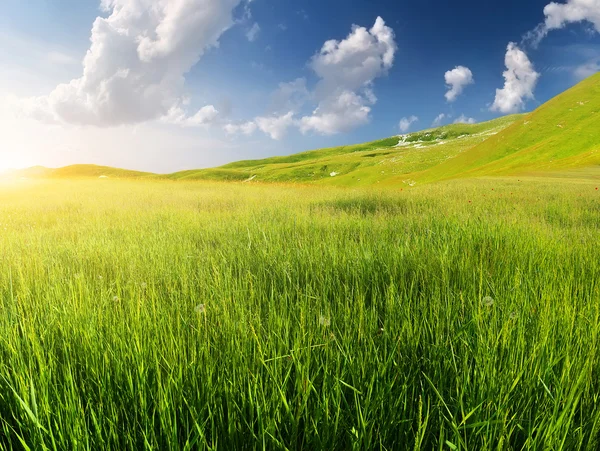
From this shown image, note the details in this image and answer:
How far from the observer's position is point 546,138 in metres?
50.8

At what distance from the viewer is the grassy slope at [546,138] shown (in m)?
42.3

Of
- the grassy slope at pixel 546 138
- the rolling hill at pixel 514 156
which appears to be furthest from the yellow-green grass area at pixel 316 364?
the grassy slope at pixel 546 138

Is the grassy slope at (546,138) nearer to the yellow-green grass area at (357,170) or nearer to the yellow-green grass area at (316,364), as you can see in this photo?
the yellow-green grass area at (357,170)

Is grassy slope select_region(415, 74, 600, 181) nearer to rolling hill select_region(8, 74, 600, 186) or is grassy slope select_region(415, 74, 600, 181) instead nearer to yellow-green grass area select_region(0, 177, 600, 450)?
rolling hill select_region(8, 74, 600, 186)

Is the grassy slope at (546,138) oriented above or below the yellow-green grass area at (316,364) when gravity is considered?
above

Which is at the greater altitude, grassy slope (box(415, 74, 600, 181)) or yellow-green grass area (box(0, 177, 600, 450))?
grassy slope (box(415, 74, 600, 181))

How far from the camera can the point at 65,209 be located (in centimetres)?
995

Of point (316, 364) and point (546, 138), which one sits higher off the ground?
point (546, 138)

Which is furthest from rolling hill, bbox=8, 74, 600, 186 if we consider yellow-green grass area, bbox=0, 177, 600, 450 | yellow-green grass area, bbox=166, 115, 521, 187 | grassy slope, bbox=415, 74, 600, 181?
yellow-green grass area, bbox=0, 177, 600, 450

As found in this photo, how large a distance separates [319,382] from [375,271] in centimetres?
165

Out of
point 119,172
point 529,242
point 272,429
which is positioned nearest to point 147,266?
point 272,429

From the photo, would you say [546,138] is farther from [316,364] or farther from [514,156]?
[316,364]

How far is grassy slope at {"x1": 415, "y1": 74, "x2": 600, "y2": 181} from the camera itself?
42.3 metres

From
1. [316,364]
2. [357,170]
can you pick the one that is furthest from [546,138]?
[316,364]
